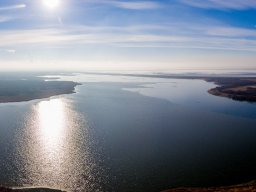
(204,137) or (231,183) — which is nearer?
(231,183)

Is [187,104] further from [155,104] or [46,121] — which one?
[46,121]

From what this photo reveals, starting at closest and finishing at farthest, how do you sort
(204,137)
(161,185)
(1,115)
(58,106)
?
(161,185) < (204,137) < (1,115) < (58,106)

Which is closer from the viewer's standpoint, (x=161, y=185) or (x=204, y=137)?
(x=161, y=185)

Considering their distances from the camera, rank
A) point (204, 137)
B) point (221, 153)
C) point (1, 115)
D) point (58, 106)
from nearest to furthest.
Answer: point (221, 153) → point (204, 137) → point (1, 115) → point (58, 106)

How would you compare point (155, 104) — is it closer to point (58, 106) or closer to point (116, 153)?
point (58, 106)

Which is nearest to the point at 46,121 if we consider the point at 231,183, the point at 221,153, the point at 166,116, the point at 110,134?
the point at 110,134

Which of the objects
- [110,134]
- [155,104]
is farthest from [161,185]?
[155,104]

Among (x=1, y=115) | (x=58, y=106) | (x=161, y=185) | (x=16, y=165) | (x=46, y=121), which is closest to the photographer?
(x=161, y=185)
